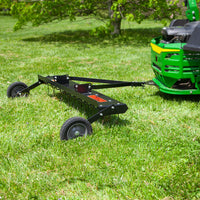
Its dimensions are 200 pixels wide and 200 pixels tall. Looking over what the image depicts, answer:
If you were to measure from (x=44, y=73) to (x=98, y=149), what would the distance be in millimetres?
4723

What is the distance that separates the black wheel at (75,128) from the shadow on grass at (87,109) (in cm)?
37

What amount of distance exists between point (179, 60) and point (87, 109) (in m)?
1.58

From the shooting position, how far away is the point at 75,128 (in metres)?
3.36

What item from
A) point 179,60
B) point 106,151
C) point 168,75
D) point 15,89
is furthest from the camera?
point 15,89

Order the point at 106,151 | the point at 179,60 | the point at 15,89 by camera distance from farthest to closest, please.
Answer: the point at 15,89, the point at 179,60, the point at 106,151

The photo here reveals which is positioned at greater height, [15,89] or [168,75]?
[168,75]

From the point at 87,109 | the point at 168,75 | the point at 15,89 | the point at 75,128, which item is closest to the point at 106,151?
the point at 75,128

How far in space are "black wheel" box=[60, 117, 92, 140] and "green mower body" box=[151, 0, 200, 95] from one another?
5.73 ft

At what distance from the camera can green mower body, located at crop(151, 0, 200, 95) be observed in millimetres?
4219

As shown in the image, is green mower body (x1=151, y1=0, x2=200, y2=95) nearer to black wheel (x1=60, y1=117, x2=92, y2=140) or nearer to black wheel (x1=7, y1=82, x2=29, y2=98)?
black wheel (x1=60, y1=117, x2=92, y2=140)

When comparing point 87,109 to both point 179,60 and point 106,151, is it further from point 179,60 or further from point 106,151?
point 179,60

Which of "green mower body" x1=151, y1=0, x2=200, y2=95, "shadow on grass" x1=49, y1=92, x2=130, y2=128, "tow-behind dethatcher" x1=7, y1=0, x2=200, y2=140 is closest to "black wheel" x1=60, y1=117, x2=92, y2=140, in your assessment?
"tow-behind dethatcher" x1=7, y1=0, x2=200, y2=140

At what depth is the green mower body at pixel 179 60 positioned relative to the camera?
13.8 ft

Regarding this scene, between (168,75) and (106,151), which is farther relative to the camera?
(168,75)
